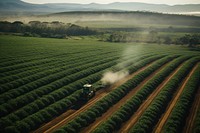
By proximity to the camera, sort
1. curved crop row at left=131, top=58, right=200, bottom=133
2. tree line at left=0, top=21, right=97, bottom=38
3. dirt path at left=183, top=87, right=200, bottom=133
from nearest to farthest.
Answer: curved crop row at left=131, top=58, right=200, bottom=133, dirt path at left=183, top=87, right=200, bottom=133, tree line at left=0, top=21, right=97, bottom=38

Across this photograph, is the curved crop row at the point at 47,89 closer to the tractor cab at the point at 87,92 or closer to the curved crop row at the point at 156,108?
the tractor cab at the point at 87,92

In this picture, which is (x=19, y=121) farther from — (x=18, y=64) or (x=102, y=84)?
(x=18, y=64)

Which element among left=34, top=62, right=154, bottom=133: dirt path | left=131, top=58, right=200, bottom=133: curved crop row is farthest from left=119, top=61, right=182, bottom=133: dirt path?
left=34, top=62, right=154, bottom=133: dirt path

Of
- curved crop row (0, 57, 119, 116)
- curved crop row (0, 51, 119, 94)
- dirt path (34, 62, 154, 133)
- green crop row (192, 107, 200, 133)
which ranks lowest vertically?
dirt path (34, 62, 154, 133)

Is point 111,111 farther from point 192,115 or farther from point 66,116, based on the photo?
point 192,115

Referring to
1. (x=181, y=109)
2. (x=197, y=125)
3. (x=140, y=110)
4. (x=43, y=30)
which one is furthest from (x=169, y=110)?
(x=43, y=30)

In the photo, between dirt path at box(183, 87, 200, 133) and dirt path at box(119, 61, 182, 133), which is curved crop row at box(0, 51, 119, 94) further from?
dirt path at box(183, 87, 200, 133)

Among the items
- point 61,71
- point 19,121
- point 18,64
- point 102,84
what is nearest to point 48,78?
point 61,71
